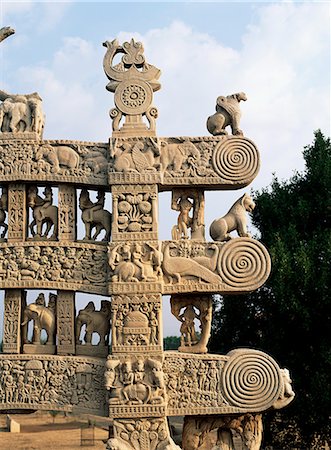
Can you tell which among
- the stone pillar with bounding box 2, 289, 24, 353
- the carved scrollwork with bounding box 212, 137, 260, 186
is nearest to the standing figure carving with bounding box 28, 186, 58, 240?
the stone pillar with bounding box 2, 289, 24, 353

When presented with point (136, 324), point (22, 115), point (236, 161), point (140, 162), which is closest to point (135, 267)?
point (136, 324)

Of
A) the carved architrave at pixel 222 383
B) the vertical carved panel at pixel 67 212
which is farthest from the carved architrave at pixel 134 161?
the carved architrave at pixel 222 383

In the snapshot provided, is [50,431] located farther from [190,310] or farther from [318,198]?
[190,310]

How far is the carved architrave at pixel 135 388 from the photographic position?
18.5 ft

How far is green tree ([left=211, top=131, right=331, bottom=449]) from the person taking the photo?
10023mm

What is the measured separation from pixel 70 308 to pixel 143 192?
1381 mm

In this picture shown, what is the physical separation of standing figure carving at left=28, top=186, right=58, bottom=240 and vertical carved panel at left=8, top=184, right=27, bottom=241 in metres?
0.11

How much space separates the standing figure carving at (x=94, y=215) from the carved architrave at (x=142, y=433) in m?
1.84

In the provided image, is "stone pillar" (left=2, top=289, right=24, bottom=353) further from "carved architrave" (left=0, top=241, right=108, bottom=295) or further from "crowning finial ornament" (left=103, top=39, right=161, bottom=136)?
"crowning finial ornament" (left=103, top=39, right=161, bottom=136)

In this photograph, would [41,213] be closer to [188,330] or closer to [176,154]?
[176,154]

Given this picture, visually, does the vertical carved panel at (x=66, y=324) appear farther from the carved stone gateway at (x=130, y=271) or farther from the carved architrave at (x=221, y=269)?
the carved architrave at (x=221, y=269)

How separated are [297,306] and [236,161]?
4.63m

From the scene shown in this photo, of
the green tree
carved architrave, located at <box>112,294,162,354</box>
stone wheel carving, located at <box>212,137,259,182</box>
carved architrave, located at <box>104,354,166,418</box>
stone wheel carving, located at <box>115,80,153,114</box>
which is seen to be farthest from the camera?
the green tree

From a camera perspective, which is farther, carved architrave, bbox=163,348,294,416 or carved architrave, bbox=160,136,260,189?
carved architrave, bbox=160,136,260,189
